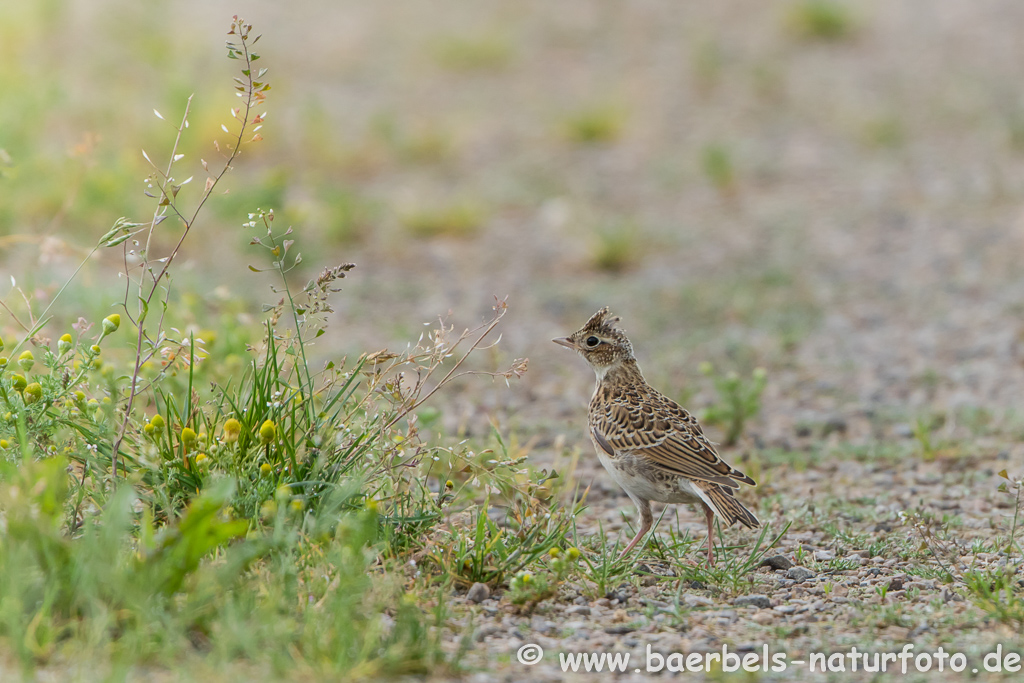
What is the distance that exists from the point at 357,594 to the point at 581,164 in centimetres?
923

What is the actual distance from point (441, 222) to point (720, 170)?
3095 millimetres

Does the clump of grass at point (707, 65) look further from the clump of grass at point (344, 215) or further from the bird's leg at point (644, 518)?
the bird's leg at point (644, 518)

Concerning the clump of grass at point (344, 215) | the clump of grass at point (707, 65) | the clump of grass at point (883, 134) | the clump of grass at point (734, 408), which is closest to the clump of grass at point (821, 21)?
the clump of grass at point (707, 65)

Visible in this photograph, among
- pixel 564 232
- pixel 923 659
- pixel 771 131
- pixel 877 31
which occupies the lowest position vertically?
pixel 923 659

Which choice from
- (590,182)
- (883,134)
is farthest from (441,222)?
(883,134)

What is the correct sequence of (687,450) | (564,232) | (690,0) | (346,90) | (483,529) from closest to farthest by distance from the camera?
(483,529), (687,450), (564,232), (346,90), (690,0)

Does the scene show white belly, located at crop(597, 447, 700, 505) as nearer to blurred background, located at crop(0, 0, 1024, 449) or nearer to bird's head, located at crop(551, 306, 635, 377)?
bird's head, located at crop(551, 306, 635, 377)

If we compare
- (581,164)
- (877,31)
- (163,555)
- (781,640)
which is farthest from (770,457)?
(877,31)

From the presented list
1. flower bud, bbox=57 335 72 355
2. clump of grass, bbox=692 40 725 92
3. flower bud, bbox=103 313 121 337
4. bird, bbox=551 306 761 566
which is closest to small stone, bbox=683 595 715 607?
bird, bbox=551 306 761 566

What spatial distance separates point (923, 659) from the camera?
11.8ft

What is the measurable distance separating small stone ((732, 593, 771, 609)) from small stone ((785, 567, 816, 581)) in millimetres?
326

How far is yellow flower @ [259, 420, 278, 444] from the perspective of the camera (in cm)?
400

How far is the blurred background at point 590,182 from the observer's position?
7.65m

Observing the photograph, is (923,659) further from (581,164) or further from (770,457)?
(581,164)
